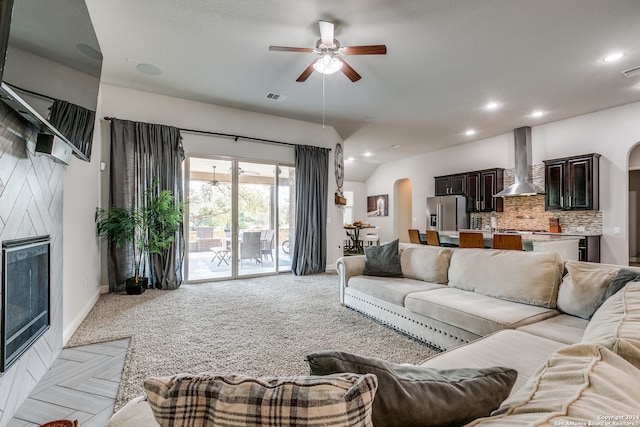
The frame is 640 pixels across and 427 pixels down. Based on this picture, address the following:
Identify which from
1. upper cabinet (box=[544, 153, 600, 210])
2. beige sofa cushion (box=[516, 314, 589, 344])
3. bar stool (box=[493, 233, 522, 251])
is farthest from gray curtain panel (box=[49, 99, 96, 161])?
upper cabinet (box=[544, 153, 600, 210])

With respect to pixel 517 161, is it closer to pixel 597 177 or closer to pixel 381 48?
pixel 597 177

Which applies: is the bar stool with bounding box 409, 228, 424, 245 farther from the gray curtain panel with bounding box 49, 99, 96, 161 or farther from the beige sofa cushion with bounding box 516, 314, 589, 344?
the gray curtain panel with bounding box 49, 99, 96, 161

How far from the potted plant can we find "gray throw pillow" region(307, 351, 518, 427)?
4197 millimetres

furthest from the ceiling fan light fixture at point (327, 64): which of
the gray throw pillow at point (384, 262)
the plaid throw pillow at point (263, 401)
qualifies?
the plaid throw pillow at point (263, 401)

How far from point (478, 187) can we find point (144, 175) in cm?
692

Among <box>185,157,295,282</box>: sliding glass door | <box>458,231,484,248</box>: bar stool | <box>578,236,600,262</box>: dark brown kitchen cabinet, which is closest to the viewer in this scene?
<box>458,231,484,248</box>: bar stool

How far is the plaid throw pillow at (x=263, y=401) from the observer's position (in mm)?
481

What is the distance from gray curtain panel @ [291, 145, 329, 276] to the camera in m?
5.70

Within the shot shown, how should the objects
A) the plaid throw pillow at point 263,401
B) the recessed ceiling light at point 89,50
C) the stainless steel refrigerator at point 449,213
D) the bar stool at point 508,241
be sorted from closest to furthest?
the plaid throw pillow at point 263,401 → the recessed ceiling light at point 89,50 → the bar stool at point 508,241 → the stainless steel refrigerator at point 449,213

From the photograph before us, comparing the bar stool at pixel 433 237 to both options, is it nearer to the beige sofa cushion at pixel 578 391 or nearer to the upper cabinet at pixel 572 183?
the upper cabinet at pixel 572 183

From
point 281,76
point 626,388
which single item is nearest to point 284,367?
point 626,388

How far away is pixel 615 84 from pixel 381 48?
397 cm

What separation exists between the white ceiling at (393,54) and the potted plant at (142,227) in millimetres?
1749

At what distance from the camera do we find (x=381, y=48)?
9.07 ft
